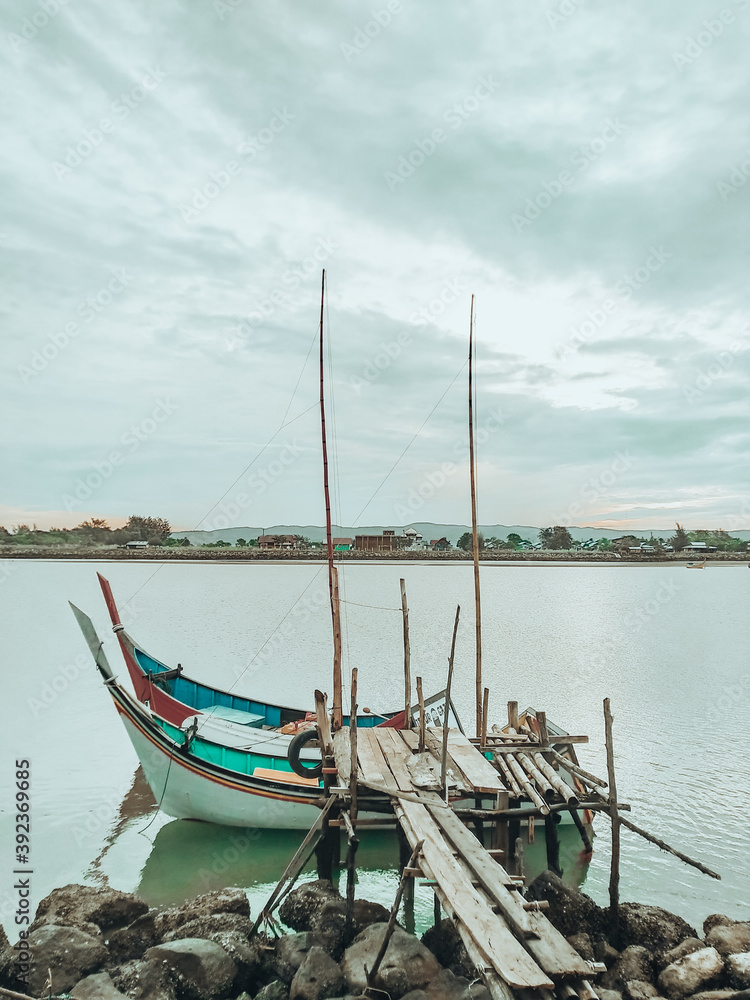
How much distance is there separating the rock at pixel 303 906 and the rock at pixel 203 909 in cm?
53

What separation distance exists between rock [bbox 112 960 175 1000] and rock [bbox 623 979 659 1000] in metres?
4.73

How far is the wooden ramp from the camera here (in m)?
5.32

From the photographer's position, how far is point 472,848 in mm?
7418

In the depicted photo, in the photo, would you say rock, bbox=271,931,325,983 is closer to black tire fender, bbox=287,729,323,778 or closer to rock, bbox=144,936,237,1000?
rock, bbox=144,936,237,1000

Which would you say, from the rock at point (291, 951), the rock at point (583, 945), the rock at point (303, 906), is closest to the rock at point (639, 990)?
the rock at point (583, 945)

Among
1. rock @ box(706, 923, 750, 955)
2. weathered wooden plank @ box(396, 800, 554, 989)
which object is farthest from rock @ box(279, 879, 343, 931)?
rock @ box(706, 923, 750, 955)

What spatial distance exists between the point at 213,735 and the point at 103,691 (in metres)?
12.8

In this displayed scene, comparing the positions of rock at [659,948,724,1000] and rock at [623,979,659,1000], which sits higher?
rock at [659,948,724,1000]

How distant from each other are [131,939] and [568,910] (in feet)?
17.7

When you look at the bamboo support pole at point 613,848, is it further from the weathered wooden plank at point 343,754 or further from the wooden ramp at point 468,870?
the weathered wooden plank at point 343,754

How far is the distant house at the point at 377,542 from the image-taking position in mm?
119369

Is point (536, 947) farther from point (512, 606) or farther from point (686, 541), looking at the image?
point (686, 541)

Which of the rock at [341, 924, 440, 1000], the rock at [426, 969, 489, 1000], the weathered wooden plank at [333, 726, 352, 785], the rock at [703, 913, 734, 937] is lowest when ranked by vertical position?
the rock at [703, 913, 734, 937]

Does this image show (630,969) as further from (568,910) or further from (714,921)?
(714,921)
